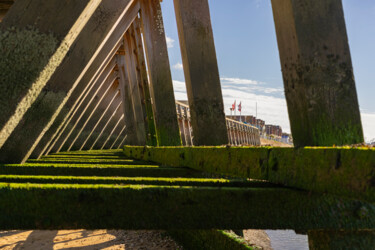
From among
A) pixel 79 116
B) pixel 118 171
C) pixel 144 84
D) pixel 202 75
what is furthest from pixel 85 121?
pixel 118 171

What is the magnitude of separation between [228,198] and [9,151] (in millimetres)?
4232

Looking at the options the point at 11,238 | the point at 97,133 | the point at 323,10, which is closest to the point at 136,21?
the point at 11,238

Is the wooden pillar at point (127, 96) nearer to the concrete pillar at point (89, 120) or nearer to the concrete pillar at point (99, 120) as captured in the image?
the concrete pillar at point (89, 120)

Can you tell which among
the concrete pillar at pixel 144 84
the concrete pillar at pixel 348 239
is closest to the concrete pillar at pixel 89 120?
the concrete pillar at pixel 144 84

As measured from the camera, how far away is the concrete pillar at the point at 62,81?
5.08 metres

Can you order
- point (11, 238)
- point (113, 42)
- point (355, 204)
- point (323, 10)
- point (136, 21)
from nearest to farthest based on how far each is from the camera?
point (355, 204)
point (323, 10)
point (11, 238)
point (113, 42)
point (136, 21)

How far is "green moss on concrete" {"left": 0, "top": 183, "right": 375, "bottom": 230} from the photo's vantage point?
2.25 m

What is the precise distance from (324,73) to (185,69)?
3.17 m

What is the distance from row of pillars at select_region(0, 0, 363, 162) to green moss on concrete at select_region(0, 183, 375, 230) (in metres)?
0.45

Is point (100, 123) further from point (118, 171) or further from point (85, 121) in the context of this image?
point (118, 171)

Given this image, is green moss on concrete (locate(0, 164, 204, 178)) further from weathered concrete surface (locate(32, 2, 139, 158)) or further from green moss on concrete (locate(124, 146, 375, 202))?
weathered concrete surface (locate(32, 2, 139, 158))

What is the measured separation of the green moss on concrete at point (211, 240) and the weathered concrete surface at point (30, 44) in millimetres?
2721

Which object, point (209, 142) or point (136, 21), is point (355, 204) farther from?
point (136, 21)

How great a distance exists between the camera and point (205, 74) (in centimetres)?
537
